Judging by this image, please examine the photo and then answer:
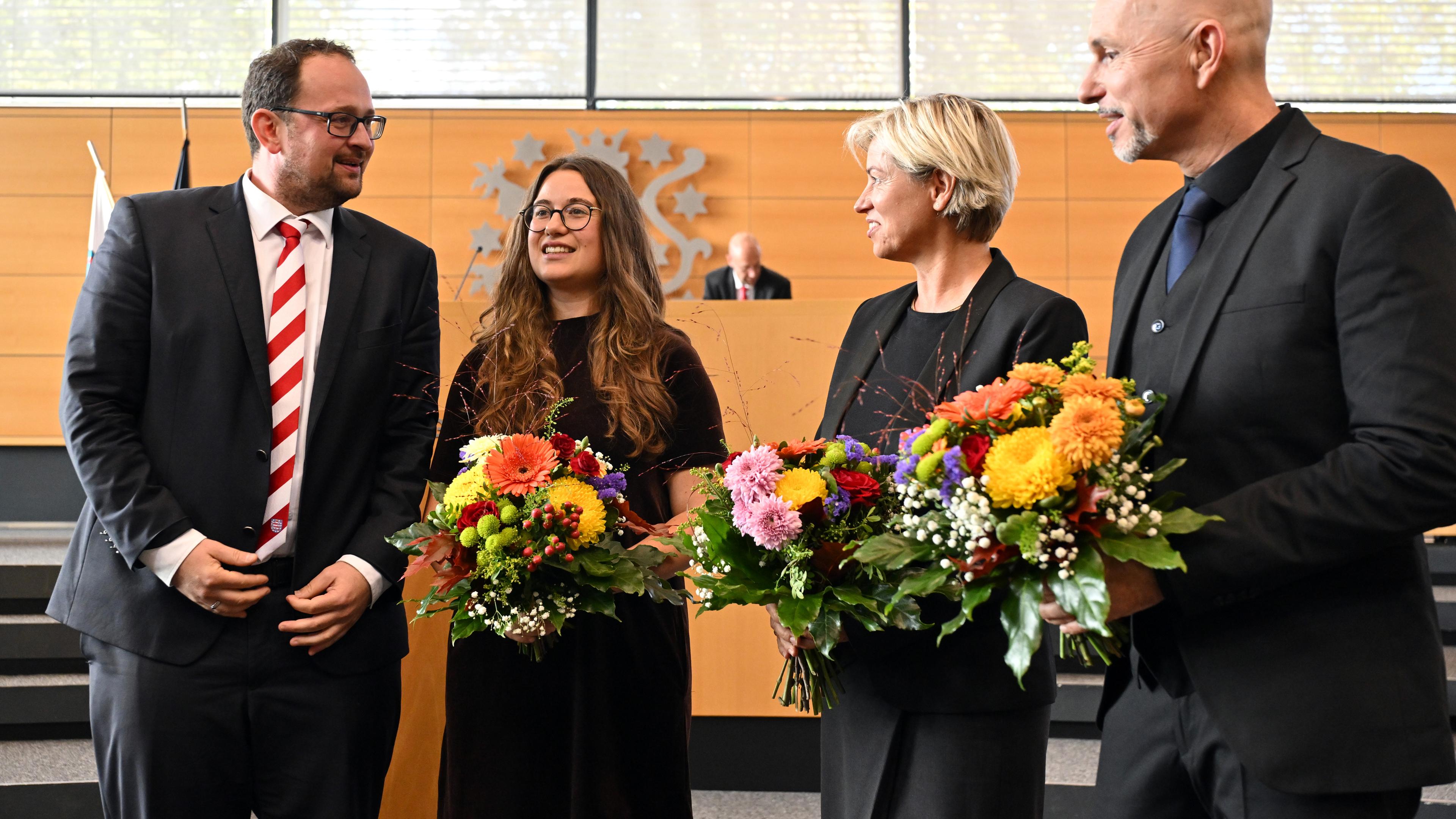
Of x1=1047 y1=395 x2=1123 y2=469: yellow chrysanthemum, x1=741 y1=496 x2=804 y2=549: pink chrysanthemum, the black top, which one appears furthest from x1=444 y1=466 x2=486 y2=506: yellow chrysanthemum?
x1=1047 y1=395 x2=1123 y2=469: yellow chrysanthemum

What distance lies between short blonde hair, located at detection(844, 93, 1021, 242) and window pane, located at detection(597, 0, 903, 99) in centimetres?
660

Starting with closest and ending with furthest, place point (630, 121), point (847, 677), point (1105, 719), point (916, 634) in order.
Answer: point (1105, 719)
point (916, 634)
point (847, 677)
point (630, 121)

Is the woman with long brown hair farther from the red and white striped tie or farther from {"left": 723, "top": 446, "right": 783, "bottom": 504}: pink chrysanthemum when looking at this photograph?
{"left": 723, "top": 446, "right": 783, "bottom": 504}: pink chrysanthemum

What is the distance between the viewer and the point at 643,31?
26.7 feet

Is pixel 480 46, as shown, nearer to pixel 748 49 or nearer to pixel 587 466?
pixel 748 49

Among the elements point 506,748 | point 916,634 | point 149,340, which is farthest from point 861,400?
point 149,340

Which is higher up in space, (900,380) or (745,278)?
(745,278)

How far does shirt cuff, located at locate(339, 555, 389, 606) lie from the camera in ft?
6.19

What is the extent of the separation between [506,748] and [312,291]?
37.3 inches

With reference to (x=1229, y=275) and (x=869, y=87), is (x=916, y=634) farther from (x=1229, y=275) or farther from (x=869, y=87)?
(x=869, y=87)

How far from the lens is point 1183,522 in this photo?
3.75 ft

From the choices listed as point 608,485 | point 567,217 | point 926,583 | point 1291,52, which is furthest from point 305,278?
point 1291,52

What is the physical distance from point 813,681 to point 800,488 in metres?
0.37

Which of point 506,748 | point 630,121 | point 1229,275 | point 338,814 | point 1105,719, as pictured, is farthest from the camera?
point 630,121
